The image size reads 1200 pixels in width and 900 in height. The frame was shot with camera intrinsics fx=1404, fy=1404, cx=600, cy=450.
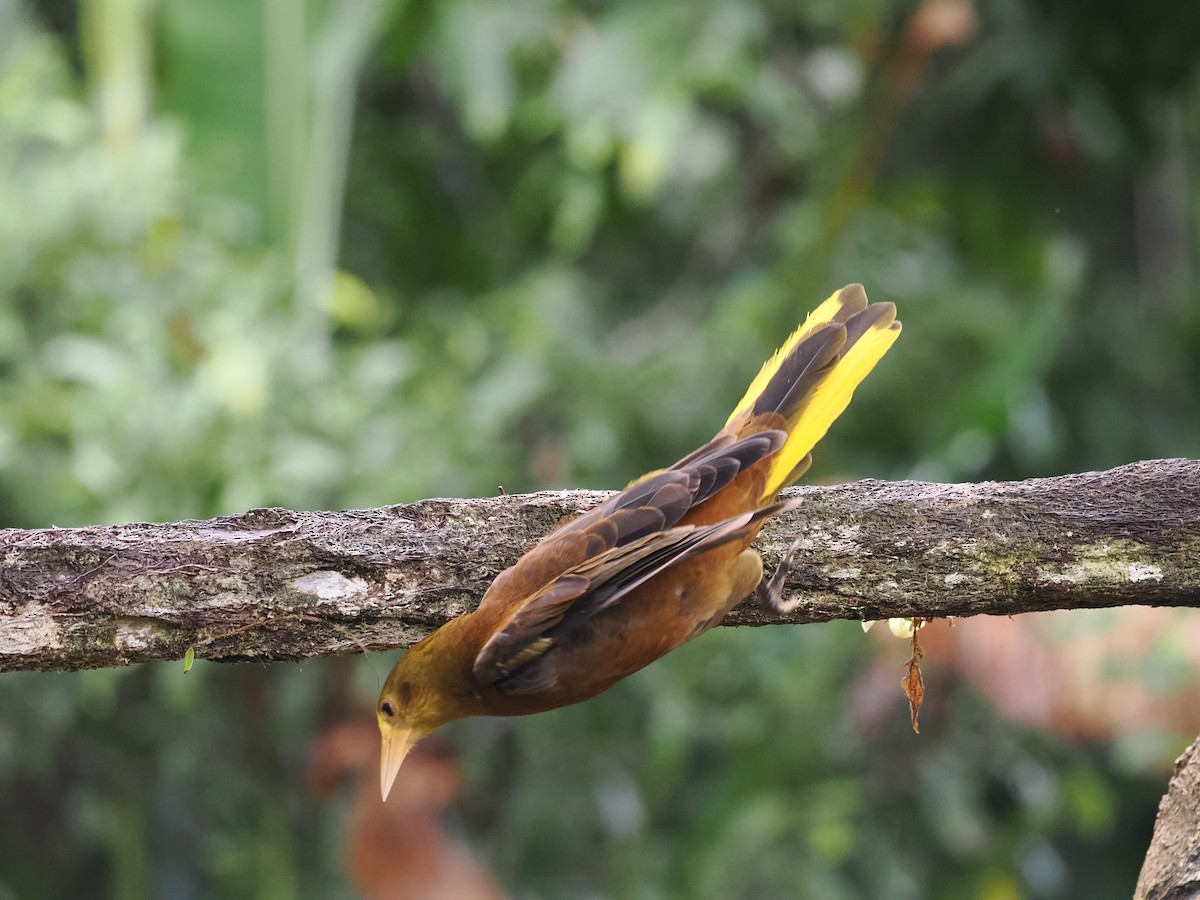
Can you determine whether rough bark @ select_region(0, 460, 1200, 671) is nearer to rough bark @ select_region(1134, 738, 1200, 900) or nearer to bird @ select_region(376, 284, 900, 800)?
bird @ select_region(376, 284, 900, 800)

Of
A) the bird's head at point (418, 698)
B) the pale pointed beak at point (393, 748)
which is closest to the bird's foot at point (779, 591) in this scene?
the bird's head at point (418, 698)

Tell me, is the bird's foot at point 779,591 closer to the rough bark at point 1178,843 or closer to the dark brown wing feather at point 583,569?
the dark brown wing feather at point 583,569

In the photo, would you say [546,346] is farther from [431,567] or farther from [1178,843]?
[1178,843]

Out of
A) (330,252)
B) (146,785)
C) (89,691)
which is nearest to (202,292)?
(330,252)

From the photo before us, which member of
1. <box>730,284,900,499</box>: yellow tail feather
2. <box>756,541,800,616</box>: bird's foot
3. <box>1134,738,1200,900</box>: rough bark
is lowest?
<box>1134,738,1200,900</box>: rough bark

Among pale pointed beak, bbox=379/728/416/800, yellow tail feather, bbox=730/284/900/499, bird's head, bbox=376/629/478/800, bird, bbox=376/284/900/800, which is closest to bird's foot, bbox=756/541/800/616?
bird, bbox=376/284/900/800

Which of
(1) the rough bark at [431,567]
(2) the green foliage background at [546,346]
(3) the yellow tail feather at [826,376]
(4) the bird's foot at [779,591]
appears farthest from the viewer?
(2) the green foliage background at [546,346]

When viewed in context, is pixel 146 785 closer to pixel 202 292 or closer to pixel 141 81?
pixel 202 292
